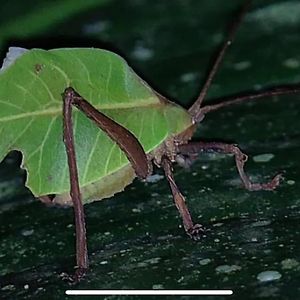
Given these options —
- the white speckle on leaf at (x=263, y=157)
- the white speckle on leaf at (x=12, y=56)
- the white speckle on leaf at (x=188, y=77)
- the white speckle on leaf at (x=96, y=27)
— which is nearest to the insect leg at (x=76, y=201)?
the white speckle on leaf at (x=12, y=56)

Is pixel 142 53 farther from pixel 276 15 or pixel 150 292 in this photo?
pixel 150 292

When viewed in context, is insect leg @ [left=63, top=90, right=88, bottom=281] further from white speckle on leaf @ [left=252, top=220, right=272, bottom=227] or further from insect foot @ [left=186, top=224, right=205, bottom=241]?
white speckle on leaf @ [left=252, top=220, right=272, bottom=227]

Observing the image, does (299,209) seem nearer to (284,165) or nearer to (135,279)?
A: (284,165)

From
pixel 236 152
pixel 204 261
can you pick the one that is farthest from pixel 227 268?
pixel 236 152

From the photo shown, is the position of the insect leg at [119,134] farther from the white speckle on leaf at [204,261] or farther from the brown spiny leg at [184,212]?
the white speckle on leaf at [204,261]

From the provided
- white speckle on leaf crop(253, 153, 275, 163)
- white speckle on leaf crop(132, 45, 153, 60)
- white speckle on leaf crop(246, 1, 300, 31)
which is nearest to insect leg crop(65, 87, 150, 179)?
white speckle on leaf crop(253, 153, 275, 163)

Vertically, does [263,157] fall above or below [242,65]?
below
